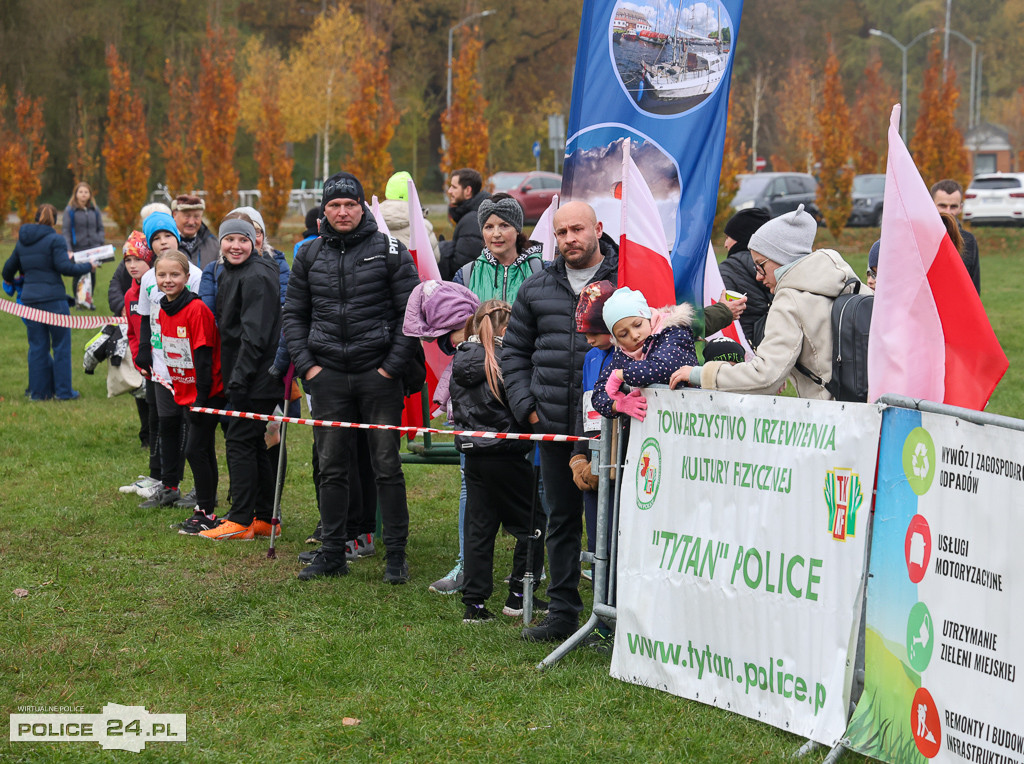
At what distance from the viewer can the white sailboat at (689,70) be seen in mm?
5820

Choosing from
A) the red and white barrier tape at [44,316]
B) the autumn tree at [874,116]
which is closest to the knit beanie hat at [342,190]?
the red and white barrier tape at [44,316]

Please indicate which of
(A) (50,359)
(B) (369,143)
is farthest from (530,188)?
(A) (50,359)

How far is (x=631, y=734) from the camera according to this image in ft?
15.5

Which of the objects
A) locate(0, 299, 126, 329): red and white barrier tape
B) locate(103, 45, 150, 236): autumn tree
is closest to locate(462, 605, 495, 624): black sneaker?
locate(0, 299, 126, 329): red and white barrier tape

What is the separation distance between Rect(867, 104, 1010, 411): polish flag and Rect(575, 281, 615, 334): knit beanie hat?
51.4 inches

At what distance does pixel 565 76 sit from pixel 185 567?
4967 cm

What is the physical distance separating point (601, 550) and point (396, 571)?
73.8 inches

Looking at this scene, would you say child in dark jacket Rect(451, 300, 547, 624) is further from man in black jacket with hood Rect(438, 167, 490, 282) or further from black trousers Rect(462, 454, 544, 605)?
man in black jacket with hood Rect(438, 167, 490, 282)

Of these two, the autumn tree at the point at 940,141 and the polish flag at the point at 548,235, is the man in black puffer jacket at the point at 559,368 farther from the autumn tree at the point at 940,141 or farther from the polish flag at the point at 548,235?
the autumn tree at the point at 940,141

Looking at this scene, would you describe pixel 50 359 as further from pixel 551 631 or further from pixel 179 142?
pixel 179 142

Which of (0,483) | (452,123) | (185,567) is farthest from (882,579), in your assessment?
(452,123)

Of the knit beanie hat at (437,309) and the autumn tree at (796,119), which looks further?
the autumn tree at (796,119)

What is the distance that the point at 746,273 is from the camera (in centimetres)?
762

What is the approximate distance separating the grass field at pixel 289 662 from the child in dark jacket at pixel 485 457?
27 cm
